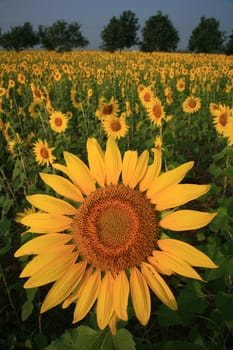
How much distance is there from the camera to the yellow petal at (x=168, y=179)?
3.39 feet

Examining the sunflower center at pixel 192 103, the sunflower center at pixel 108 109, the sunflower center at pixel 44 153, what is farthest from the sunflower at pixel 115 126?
the sunflower center at pixel 192 103

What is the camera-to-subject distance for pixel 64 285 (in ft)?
3.10

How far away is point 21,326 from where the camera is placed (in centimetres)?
257

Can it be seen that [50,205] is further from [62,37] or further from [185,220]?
[62,37]

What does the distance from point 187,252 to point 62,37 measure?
56755 millimetres

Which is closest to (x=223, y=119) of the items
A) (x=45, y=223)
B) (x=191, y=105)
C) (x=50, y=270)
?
(x=191, y=105)

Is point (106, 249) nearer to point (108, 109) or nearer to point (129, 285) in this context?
point (129, 285)

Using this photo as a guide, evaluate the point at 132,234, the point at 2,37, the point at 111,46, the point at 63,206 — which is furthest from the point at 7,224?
the point at 111,46

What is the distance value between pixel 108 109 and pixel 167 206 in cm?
531

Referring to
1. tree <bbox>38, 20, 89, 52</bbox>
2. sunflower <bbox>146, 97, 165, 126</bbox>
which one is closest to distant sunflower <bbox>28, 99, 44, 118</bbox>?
sunflower <bbox>146, 97, 165, 126</bbox>

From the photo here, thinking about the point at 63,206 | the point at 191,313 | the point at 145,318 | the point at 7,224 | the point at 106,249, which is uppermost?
the point at 63,206

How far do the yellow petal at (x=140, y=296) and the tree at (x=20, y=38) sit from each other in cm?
5927

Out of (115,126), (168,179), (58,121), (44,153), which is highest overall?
(168,179)

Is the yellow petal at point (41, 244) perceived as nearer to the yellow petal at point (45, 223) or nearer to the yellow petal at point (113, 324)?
the yellow petal at point (45, 223)
